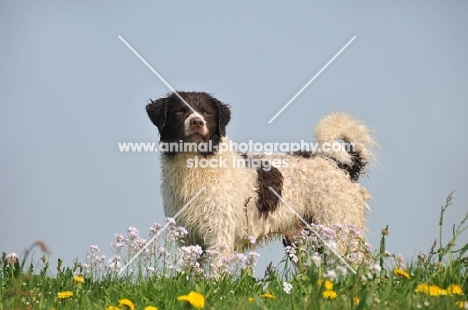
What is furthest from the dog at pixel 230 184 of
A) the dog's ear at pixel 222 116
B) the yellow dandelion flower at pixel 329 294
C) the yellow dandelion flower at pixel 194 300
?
the yellow dandelion flower at pixel 194 300

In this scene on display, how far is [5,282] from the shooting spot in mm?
5562

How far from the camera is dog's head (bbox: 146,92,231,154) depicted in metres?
8.10

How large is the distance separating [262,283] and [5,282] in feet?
7.13

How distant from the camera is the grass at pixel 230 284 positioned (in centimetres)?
402

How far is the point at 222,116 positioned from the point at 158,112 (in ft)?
2.80

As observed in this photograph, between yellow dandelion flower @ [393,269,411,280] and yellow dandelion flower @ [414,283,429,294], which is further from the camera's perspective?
yellow dandelion flower @ [393,269,411,280]

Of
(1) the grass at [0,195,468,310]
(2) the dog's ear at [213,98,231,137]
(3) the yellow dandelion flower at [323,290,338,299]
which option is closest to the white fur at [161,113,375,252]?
(2) the dog's ear at [213,98,231,137]

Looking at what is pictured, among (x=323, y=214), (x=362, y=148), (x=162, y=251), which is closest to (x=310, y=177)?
(x=323, y=214)

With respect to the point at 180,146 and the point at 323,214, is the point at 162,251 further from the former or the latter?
the point at 323,214

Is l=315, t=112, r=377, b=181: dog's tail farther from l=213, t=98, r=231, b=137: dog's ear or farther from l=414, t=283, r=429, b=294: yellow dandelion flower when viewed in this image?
l=414, t=283, r=429, b=294: yellow dandelion flower

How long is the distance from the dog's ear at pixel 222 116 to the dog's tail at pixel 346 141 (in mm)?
2036

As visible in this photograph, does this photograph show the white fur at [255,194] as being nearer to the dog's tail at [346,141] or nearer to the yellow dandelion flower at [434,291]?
the dog's tail at [346,141]

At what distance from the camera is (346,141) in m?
10.7

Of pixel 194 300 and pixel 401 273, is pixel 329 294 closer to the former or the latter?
pixel 401 273
